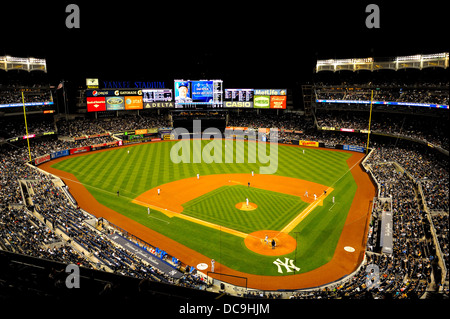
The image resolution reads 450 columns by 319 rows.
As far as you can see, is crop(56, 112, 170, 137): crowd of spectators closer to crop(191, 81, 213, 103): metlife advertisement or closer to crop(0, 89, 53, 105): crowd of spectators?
crop(0, 89, 53, 105): crowd of spectators

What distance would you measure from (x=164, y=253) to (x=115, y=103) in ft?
165

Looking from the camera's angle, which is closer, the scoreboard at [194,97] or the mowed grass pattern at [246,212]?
the mowed grass pattern at [246,212]

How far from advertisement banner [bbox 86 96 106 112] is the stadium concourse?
8464 mm

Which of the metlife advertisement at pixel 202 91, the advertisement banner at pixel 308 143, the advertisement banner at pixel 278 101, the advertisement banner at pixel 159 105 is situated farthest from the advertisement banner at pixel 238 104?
the advertisement banner at pixel 308 143

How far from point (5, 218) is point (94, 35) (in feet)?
163

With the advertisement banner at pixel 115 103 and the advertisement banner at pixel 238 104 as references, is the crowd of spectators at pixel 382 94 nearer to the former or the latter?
the advertisement banner at pixel 238 104

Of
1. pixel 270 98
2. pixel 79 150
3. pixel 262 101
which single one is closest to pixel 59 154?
pixel 79 150

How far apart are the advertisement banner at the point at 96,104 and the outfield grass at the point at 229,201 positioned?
13.6 m

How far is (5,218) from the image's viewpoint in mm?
21109

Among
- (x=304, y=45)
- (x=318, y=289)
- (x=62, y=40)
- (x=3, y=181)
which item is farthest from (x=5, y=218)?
(x=304, y=45)

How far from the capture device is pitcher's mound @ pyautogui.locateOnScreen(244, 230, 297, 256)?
21875mm

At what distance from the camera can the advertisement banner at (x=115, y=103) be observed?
62.7 meters

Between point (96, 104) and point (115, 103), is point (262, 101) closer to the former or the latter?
point (115, 103)

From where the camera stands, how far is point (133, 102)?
214 ft
